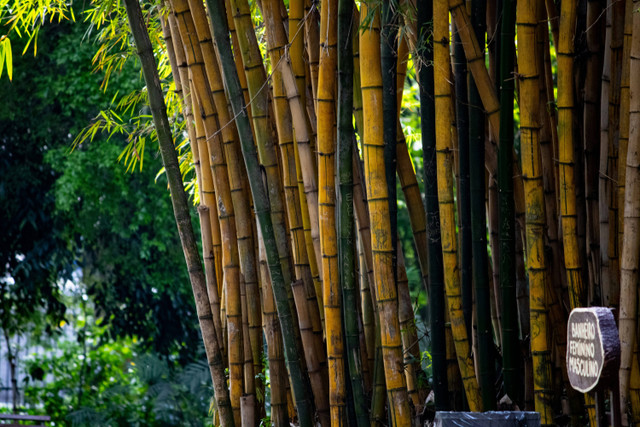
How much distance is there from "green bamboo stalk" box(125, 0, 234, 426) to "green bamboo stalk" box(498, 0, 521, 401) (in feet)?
2.40

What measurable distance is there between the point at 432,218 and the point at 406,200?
5.4 inches

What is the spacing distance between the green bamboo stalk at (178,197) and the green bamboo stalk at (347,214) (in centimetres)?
Answer: 40

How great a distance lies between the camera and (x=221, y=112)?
1874 mm

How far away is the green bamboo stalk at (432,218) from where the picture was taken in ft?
5.21

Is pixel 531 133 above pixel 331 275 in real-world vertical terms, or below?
above

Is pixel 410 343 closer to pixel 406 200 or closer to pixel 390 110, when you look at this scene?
pixel 406 200

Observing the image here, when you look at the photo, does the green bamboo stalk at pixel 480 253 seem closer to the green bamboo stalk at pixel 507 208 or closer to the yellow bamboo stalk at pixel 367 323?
the green bamboo stalk at pixel 507 208

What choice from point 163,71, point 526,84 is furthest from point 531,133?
point 163,71

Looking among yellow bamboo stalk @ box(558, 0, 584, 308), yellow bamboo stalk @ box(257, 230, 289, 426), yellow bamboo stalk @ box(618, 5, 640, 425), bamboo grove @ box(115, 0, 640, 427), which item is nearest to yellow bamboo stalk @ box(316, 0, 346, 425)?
bamboo grove @ box(115, 0, 640, 427)

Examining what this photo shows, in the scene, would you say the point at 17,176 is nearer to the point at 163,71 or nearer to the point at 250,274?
the point at 163,71

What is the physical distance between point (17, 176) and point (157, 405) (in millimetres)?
1925

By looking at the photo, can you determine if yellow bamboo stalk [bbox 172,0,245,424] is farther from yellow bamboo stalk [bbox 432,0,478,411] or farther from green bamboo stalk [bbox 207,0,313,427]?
yellow bamboo stalk [bbox 432,0,478,411]

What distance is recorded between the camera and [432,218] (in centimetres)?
162

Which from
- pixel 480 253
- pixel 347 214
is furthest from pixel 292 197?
pixel 480 253
